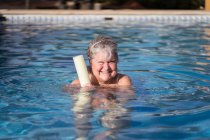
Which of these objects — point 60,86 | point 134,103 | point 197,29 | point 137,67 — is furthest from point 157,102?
point 197,29

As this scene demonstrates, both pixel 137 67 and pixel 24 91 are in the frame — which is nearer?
pixel 24 91

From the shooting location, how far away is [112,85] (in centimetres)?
533

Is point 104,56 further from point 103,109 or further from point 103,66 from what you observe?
point 103,109

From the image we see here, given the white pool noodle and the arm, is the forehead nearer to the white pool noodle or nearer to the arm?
the white pool noodle

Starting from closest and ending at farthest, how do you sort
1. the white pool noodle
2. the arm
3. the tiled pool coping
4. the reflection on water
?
the reflection on water → the white pool noodle → the arm → the tiled pool coping

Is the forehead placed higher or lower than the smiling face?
higher

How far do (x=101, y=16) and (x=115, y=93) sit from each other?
1308cm

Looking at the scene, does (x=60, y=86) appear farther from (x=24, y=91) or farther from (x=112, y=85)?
(x=112, y=85)

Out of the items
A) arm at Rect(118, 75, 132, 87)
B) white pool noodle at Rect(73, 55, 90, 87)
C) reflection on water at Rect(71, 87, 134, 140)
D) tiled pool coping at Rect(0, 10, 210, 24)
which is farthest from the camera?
tiled pool coping at Rect(0, 10, 210, 24)

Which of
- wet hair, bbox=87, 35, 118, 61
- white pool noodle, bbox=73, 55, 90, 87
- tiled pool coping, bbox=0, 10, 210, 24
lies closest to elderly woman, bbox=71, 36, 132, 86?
wet hair, bbox=87, 35, 118, 61

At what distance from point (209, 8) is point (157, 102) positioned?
16.4 metres

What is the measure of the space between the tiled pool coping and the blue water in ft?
18.3

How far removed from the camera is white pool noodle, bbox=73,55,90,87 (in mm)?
4840

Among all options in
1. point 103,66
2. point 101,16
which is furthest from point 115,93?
point 101,16
